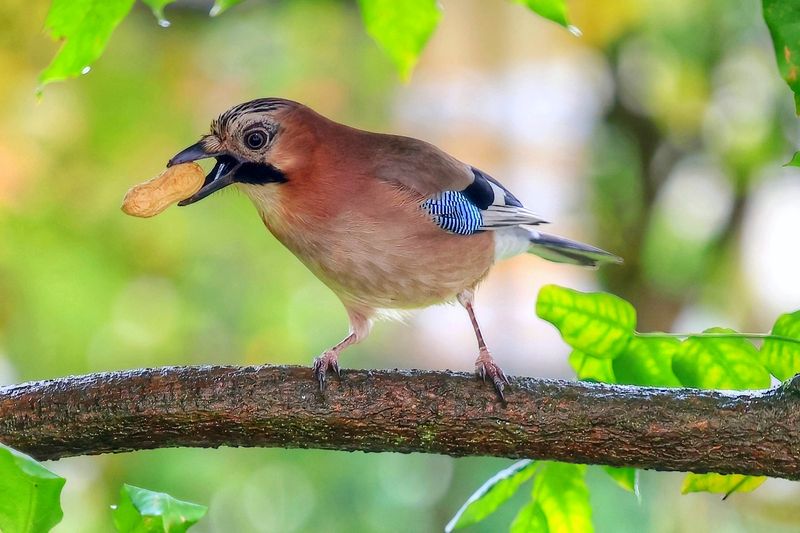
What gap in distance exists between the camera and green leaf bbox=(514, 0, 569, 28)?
1.19 meters

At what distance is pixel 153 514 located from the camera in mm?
1161

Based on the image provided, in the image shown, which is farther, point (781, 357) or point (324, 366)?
point (324, 366)

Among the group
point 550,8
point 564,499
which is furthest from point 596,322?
point 550,8

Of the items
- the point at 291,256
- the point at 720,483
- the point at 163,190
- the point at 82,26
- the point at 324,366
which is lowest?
the point at 720,483

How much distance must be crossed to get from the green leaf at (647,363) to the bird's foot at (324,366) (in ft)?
1.74

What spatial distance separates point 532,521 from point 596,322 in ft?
1.15

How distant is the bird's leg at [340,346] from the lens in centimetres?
178

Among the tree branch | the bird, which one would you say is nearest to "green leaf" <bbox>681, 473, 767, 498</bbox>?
the tree branch

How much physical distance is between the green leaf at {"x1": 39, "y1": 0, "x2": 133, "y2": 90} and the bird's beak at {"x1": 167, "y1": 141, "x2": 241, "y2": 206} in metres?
0.66

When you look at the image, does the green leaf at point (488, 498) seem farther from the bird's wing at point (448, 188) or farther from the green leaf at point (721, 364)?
the bird's wing at point (448, 188)

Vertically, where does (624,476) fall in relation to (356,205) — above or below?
below

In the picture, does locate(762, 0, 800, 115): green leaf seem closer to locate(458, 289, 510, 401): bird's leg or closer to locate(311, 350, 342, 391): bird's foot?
locate(458, 289, 510, 401): bird's leg

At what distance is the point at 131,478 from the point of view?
12.6ft

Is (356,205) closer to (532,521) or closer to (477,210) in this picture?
(477,210)
